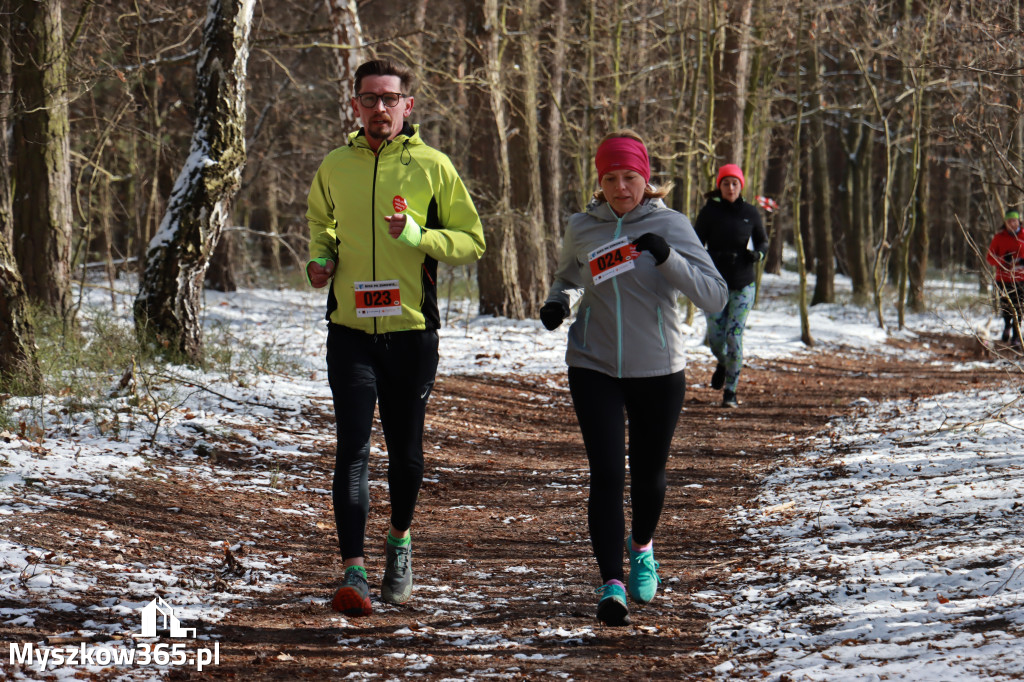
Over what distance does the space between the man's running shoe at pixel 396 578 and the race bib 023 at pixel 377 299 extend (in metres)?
1.05

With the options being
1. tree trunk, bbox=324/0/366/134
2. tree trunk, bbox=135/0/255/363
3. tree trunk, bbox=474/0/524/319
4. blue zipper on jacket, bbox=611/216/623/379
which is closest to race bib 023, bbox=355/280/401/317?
blue zipper on jacket, bbox=611/216/623/379

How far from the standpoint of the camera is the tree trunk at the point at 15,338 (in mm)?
7023

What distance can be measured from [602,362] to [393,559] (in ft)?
4.18

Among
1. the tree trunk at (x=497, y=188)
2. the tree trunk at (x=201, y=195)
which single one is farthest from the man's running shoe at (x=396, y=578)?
the tree trunk at (x=497, y=188)

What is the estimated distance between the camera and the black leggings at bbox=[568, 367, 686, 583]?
4.09 metres

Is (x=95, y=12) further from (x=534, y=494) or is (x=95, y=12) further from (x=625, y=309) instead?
(x=625, y=309)

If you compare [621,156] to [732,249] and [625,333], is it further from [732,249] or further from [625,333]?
[732,249]

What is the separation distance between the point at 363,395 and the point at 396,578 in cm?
84

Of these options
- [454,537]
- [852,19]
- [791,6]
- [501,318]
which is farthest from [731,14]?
[454,537]

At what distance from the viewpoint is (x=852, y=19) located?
1880cm

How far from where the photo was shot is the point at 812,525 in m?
5.43

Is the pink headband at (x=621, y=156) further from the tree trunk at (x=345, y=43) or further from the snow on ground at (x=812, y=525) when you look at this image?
the tree trunk at (x=345, y=43)

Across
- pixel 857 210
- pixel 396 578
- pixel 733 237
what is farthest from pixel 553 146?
pixel 396 578

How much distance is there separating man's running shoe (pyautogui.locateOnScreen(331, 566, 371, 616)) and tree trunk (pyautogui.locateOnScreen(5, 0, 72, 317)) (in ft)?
25.0
